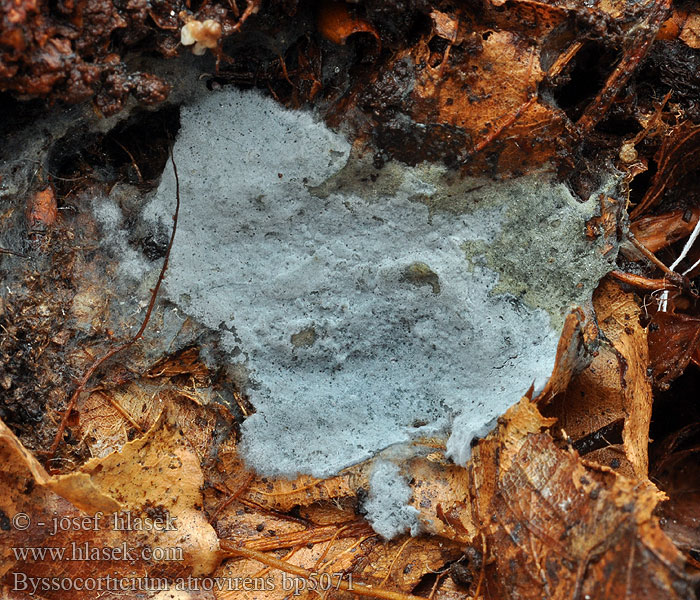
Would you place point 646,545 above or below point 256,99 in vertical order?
below

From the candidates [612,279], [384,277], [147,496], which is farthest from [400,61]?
[147,496]

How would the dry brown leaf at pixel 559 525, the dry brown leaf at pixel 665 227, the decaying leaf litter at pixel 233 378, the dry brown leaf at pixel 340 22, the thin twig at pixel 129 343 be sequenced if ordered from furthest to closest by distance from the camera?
the dry brown leaf at pixel 665 227
the thin twig at pixel 129 343
the dry brown leaf at pixel 340 22
the decaying leaf litter at pixel 233 378
the dry brown leaf at pixel 559 525

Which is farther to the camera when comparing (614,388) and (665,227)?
(665,227)

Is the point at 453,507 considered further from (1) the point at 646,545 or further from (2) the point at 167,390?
(2) the point at 167,390

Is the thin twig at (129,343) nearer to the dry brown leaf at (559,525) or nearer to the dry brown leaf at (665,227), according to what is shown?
the dry brown leaf at (559,525)

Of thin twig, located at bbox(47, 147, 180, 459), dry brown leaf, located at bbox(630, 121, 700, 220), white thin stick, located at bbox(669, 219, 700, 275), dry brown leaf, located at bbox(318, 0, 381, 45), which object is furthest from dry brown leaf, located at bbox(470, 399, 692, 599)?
dry brown leaf, located at bbox(318, 0, 381, 45)

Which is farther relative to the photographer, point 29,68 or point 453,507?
point 453,507

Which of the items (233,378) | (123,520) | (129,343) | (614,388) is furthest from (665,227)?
(123,520)

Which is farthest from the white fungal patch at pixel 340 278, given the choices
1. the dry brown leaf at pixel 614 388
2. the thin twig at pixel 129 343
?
the dry brown leaf at pixel 614 388

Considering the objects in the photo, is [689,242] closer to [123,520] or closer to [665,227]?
[665,227]
